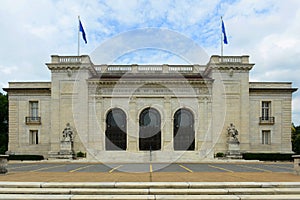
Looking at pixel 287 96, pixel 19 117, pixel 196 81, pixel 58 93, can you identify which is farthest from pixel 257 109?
pixel 19 117

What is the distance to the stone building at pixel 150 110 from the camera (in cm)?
3834

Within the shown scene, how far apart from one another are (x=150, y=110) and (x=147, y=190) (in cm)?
2914

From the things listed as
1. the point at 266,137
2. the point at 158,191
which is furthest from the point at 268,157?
the point at 158,191

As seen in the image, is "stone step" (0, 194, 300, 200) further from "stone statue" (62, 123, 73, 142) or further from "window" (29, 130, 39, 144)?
"window" (29, 130, 39, 144)

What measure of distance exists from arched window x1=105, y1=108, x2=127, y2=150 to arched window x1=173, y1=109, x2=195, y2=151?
22.3 ft

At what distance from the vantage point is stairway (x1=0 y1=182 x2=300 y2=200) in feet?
33.4

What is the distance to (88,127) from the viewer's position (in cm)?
3819

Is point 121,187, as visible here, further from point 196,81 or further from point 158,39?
point 196,81

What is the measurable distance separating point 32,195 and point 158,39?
941 cm

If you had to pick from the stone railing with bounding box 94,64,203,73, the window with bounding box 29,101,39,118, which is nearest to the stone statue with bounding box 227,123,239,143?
the stone railing with bounding box 94,64,203,73

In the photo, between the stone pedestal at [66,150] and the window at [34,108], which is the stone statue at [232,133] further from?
the window at [34,108]

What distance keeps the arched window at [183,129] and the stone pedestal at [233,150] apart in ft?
17.3

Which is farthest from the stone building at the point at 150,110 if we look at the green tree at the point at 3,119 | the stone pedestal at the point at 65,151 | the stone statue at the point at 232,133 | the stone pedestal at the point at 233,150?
the green tree at the point at 3,119

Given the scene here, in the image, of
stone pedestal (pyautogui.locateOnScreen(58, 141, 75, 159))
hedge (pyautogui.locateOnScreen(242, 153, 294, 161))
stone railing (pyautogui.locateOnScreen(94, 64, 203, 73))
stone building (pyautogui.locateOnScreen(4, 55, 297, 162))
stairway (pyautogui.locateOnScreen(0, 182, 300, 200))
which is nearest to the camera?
stairway (pyautogui.locateOnScreen(0, 182, 300, 200))
